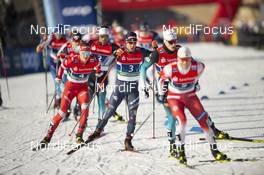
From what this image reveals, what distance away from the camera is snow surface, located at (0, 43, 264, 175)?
342 inches

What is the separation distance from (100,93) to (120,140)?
1.50 meters

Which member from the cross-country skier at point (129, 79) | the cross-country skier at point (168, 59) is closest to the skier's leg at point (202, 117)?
the cross-country skier at point (168, 59)

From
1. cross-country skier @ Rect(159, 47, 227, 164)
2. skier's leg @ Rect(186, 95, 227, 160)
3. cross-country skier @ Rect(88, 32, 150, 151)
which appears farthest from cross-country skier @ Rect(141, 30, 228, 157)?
skier's leg @ Rect(186, 95, 227, 160)

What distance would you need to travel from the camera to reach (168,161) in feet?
29.6

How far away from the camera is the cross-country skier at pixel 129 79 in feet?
32.3

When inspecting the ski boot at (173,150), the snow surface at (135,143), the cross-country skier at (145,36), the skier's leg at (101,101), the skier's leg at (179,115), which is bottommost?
the snow surface at (135,143)

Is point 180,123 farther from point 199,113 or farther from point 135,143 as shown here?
point 135,143

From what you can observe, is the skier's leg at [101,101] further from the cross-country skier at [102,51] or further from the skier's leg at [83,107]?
the skier's leg at [83,107]

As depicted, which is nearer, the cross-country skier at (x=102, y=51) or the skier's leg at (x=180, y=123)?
the skier's leg at (x=180, y=123)

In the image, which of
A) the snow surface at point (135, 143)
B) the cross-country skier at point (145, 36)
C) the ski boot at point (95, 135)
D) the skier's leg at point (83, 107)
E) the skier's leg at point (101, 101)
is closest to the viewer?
the snow surface at point (135, 143)

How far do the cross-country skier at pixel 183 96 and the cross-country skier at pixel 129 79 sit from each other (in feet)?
4.15

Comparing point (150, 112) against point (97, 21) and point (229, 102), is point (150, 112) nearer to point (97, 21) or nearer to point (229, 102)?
point (229, 102)

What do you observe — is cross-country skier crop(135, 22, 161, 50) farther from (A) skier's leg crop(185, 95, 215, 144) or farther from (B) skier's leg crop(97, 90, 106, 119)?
(A) skier's leg crop(185, 95, 215, 144)

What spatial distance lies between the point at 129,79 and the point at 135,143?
143cm
